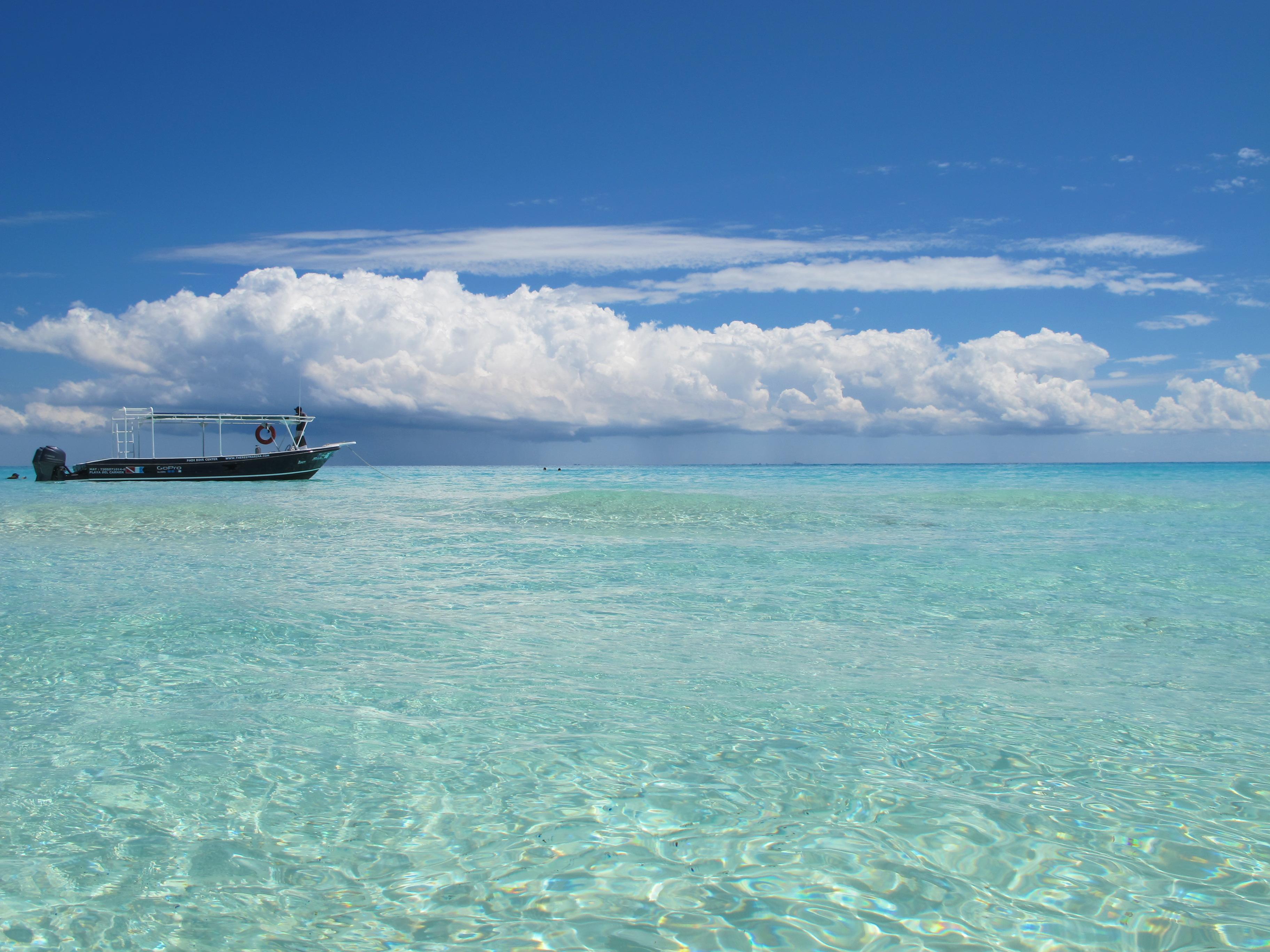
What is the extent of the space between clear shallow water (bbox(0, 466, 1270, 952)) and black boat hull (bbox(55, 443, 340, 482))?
40.6m

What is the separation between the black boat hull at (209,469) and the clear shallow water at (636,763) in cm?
4062

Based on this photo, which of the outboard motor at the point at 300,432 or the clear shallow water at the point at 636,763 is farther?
the outboard motor at the point at 300,432

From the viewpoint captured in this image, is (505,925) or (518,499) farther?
(518,499)

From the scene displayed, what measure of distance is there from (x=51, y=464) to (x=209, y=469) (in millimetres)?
13508

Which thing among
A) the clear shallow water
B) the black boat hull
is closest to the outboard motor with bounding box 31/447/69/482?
the black boat hull

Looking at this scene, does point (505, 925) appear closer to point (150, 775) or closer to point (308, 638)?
point (150, 775)

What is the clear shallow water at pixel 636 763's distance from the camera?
336 cm

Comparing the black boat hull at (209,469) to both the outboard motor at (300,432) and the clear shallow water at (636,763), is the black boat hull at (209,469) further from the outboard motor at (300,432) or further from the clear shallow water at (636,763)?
the clear shallow water at (636,763)

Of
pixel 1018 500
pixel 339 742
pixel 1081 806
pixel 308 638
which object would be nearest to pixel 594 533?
pixel 308 638

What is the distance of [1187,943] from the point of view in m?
3.14

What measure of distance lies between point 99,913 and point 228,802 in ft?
3.42

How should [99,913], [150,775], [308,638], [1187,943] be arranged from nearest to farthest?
[1187,943] → [99,913] → [150,775] → [308,638]

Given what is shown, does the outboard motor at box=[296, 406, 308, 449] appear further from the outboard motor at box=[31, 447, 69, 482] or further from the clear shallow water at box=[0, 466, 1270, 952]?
the clear shallow water at box=[0, 466, 1270, 952]

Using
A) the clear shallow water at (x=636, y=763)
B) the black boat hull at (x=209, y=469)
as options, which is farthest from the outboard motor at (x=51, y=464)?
the clear shallow water at (x=636, y=763)
